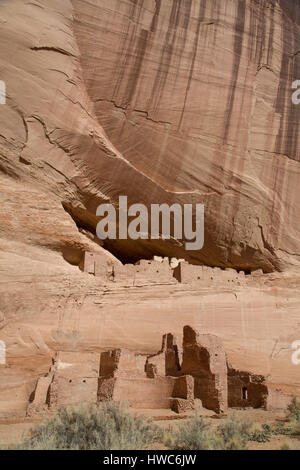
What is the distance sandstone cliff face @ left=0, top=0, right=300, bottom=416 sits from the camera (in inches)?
454

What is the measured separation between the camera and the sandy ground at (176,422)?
19.9ft

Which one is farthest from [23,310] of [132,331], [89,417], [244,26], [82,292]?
[244,26]

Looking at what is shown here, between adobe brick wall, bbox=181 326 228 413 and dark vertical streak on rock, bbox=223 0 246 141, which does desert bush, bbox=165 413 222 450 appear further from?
dark vertical streak on rock, bbox=223 0 246 141

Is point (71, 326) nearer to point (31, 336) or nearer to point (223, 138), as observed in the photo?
point (31, 336)

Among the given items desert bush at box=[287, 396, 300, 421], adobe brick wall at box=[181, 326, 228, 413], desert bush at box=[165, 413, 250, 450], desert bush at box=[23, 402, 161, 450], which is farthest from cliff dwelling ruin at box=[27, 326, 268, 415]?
desert bush at box=[165, 413, 250, 450]

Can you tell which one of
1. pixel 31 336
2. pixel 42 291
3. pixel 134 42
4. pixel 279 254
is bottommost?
pixel 31 336

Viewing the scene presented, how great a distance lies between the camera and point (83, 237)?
43.2 ft

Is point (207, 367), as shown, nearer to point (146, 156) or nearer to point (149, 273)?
point (149, 273)

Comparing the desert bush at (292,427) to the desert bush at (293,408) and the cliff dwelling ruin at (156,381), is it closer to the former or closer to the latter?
the desert bush at (293,408)

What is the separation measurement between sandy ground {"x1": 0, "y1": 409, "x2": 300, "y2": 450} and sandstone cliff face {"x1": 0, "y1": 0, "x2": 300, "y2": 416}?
2458mm

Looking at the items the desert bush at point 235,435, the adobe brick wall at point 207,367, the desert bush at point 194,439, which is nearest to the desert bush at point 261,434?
the desert bush at point 235,435

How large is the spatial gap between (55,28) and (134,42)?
86.5 inches

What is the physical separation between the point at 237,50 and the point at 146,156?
4411 millimetres

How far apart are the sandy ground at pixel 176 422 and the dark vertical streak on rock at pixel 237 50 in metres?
8.12
